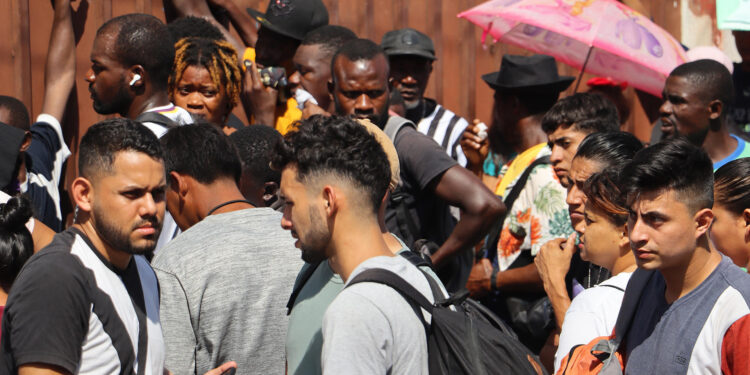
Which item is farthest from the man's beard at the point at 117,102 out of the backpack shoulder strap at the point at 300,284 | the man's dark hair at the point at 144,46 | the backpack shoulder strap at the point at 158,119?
the backpack shoulder strap at the point at 300,284

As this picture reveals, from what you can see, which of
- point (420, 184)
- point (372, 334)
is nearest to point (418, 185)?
point (420, 184)

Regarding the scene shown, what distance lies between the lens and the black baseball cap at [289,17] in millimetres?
5793

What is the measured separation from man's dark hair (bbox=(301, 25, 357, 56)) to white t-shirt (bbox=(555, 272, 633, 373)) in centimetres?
278

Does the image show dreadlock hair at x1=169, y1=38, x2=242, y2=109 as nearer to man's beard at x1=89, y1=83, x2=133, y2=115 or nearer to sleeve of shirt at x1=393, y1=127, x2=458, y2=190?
man's beard at x1=89, y1=83, x2=133, y2=115

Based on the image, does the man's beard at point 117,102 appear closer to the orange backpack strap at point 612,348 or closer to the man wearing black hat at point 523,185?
the man wearing black hat at point 523,185

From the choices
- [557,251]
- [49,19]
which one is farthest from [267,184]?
[49,19]

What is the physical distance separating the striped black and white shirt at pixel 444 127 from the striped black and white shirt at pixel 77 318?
3865 mm

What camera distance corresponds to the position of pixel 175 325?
3.27 m

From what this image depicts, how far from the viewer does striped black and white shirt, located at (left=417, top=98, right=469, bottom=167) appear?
6.49 meters

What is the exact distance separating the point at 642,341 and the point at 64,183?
3.95 metres

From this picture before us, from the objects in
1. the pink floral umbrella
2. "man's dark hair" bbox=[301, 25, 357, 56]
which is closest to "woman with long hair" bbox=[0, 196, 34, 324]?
"man's dark hair" bbox=[301, 25, 357, 56]

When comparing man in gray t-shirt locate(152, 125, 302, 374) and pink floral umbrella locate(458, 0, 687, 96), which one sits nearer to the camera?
man in gray t-shirt locate(152, 125, 302, 374)

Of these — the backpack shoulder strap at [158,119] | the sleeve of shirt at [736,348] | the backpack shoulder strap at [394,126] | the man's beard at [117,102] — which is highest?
the sleeve of shirt at [736,348]

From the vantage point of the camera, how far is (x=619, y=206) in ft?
11.1
